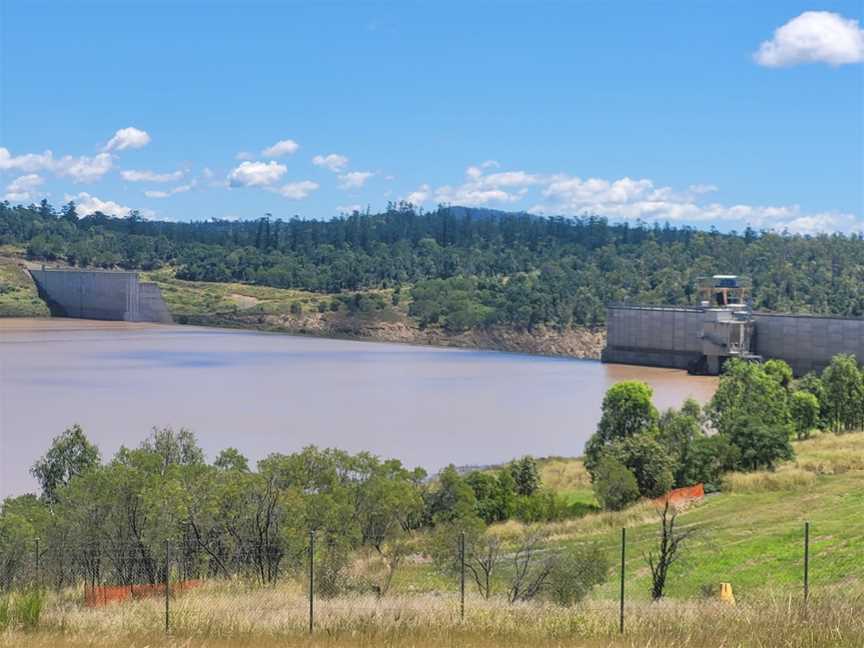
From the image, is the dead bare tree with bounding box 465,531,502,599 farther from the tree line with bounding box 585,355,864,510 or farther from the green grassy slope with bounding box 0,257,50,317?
the green grassy slope with bounding box 0,257,50,317

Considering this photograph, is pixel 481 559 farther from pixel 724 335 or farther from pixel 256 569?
pixel 724 335

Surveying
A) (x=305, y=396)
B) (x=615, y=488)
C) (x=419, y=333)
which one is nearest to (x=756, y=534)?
(x=615, y=488)

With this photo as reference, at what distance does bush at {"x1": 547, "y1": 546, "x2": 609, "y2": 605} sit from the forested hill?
8731 cm

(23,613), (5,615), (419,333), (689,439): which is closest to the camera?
(5,615)

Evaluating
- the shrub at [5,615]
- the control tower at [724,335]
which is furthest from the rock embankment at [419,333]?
the shrub at [5,615]

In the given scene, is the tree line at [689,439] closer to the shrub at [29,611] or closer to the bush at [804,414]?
the bush at [804,414]

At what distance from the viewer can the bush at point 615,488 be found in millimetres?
28609

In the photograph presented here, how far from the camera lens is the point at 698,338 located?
7869 cm

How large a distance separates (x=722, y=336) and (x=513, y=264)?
66.4 metres

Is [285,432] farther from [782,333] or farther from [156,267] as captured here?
[156,267]

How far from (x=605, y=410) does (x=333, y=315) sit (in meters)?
76.0

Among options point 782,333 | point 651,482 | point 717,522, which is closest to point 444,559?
point 717,522

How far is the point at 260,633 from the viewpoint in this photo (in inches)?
409

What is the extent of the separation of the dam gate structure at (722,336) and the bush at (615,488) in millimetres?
43541
